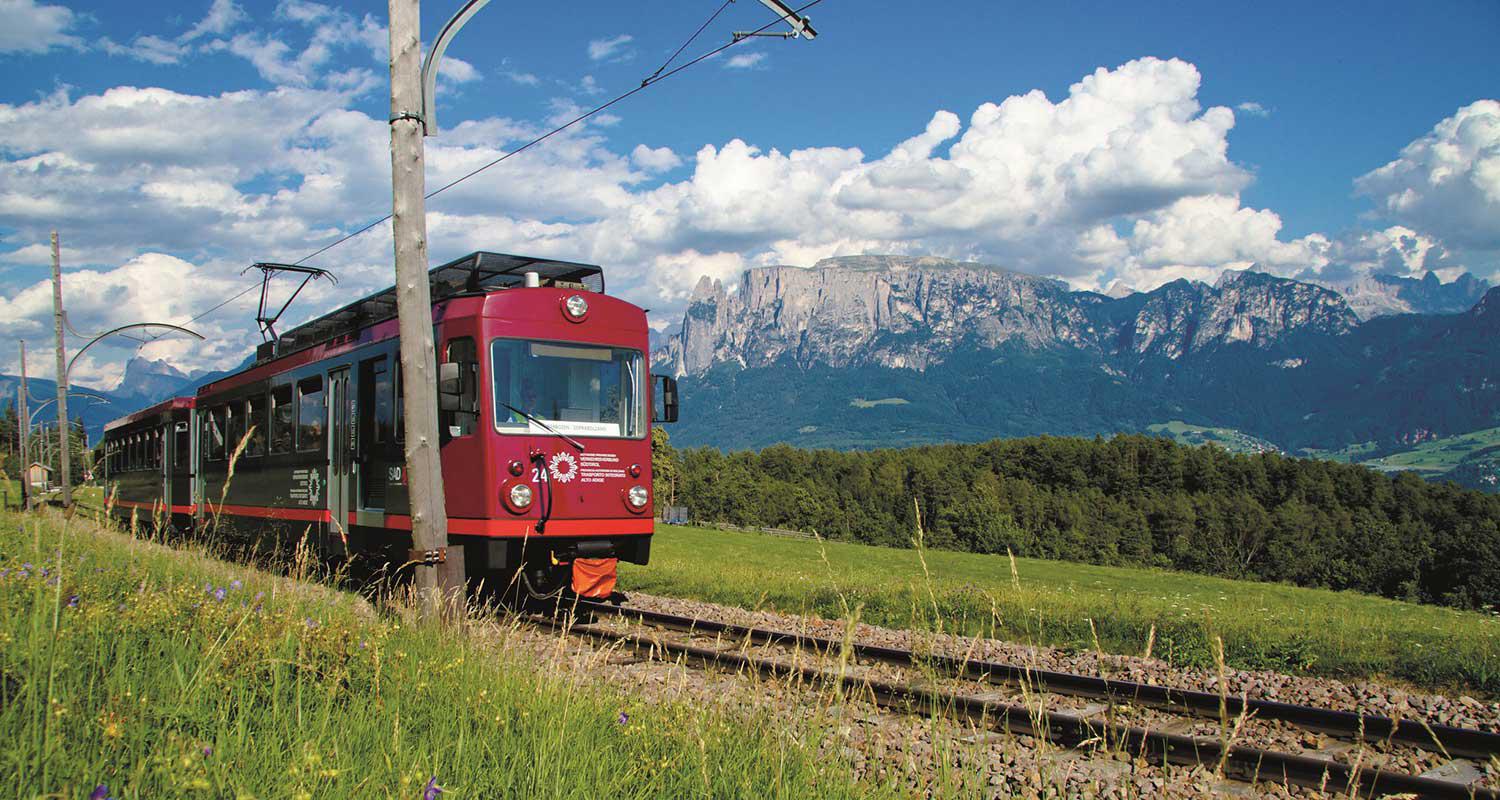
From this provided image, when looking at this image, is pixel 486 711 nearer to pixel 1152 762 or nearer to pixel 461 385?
pixel 1152 762

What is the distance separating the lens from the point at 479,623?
7.33 metres

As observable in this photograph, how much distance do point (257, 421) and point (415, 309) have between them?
8.82 meters

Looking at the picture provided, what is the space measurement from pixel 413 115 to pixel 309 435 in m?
6.80

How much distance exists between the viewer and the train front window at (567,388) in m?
10.1

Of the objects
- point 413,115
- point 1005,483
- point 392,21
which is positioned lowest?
point 1005,483

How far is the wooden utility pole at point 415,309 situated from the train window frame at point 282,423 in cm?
682

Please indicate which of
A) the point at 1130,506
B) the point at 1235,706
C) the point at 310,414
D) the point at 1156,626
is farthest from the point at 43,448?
the point at 1130,506

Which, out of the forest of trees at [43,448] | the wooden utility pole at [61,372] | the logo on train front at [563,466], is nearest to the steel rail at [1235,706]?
the logo on train front at [563,466]

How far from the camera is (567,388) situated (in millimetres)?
10625

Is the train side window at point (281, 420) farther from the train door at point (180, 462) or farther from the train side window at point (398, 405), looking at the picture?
the train door at point (180, 462)

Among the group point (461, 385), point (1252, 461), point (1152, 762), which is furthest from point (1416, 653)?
point (1252, 461)

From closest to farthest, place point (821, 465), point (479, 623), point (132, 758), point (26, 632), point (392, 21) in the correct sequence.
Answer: point (132, 758) → point (26, 632) → point (479, 623) → point (392, 21) → point (821, 465)

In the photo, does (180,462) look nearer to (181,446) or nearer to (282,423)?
(181,446)

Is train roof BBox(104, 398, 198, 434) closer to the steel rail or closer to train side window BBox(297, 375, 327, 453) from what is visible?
train side window BBox(297, 375, 327, 453)
